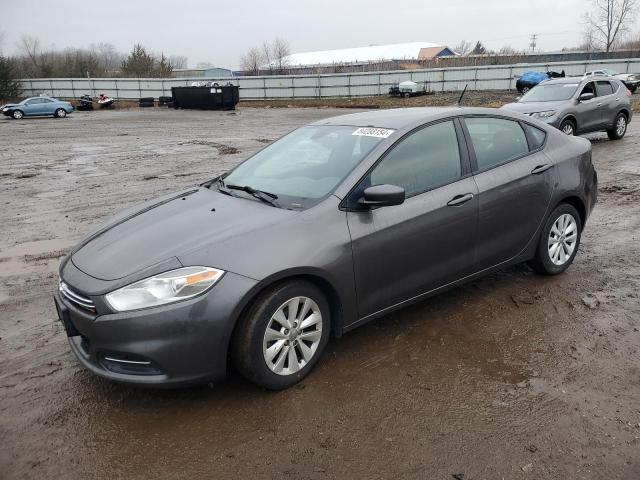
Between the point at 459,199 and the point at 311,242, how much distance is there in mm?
1347

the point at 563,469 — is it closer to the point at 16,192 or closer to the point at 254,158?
the point at 254,158

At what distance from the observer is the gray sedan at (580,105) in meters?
12.4

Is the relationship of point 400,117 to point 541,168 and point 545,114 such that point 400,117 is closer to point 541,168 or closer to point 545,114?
point 541,168

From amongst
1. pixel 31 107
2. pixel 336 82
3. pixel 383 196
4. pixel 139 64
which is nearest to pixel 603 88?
pixel 383 196

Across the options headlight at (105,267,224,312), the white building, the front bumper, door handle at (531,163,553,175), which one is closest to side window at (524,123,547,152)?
door handle at (531,163,553,175)

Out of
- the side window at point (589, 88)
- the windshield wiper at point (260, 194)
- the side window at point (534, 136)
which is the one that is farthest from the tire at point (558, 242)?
the side window at point (589, 88)

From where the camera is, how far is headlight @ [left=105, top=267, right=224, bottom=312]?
113 inches

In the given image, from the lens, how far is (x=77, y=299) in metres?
3.07

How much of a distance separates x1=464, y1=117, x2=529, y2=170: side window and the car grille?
9.72 ft

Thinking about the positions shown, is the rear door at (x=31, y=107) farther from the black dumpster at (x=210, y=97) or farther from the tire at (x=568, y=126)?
the tire at (x=568, y=126)

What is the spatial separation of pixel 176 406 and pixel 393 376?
136 centimetres

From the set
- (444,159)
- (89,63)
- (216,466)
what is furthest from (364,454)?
(89,63)

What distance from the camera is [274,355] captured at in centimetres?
316

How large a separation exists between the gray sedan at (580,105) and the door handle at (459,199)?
9.26 metres
